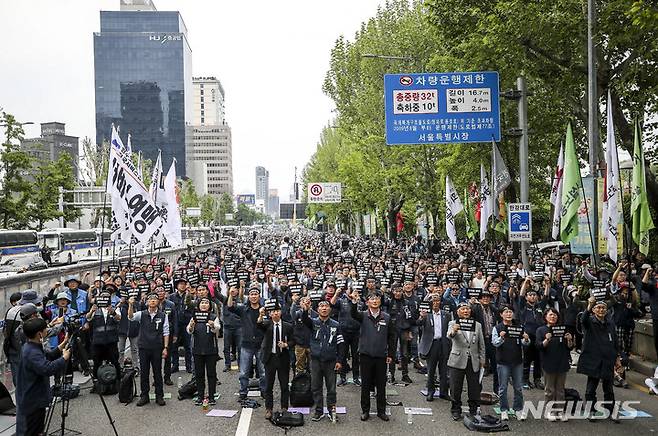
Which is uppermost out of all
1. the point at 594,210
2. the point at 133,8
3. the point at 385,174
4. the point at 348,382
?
the point at 133,8

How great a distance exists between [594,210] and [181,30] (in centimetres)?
15927

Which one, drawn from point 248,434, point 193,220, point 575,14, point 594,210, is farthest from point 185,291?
point 193,220

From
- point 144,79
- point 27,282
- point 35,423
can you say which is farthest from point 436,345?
point 144,79

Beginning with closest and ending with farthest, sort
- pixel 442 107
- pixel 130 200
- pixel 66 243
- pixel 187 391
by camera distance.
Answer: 1. pixel 187 391
2. pixel 130 200
3. pixel 442 107
4. pixel 66 243

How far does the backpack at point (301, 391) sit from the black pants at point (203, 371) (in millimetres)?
1346

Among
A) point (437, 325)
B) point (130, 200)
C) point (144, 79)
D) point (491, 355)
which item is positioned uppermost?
point (144, 79)

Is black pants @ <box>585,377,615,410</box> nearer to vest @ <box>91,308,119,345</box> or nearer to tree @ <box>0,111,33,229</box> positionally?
vest @ <box>91,308,119,345</box>

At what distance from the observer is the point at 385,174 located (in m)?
32.2

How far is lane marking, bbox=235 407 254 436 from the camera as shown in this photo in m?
8.22

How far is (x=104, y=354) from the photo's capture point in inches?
411

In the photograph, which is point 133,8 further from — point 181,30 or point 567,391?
point 567,391

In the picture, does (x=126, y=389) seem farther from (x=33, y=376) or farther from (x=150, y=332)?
(x=33, y=376)

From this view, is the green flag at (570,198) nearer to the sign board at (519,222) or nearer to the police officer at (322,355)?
the sign board at (519,222)

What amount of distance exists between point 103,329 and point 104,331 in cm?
4
